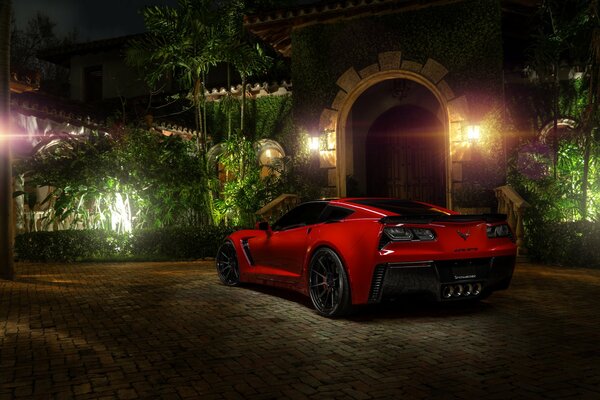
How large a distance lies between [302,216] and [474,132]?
21.6 feet

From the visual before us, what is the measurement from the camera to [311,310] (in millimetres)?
6367

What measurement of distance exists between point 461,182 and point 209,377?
9.73 meters

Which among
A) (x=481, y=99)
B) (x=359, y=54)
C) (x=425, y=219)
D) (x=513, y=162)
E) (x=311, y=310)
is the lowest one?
(x=311, y=310)

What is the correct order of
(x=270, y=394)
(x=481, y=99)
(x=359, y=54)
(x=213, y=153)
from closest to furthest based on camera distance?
(x=270, y=394) < (x=481, y=99) < (x=359, y=54) < (x=213, y=153)

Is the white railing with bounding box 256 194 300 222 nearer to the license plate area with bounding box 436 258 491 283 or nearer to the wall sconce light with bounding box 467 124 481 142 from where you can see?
the wall sconce light with bounding box 467 124 481 142

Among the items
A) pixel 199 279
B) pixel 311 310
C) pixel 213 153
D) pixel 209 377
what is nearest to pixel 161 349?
pixel 209 377

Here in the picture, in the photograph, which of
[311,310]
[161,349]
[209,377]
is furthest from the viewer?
[311,310]

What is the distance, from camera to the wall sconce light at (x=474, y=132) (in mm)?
12367

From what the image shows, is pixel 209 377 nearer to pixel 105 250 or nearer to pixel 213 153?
pixel 105 250

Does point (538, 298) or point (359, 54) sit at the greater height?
point (359, 54)

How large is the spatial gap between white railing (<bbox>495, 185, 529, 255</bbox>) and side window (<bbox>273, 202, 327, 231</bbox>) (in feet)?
17.1

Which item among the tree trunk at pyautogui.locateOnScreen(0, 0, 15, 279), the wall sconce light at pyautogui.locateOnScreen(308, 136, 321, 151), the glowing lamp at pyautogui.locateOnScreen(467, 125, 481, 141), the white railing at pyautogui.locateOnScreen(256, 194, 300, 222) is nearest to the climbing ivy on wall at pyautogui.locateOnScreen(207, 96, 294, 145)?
the wall sconce light at pyautogui.locateOnScreen(308, 136, 321, 151)

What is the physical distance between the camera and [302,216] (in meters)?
7.30

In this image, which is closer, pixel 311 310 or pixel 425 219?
pixel 425 219
